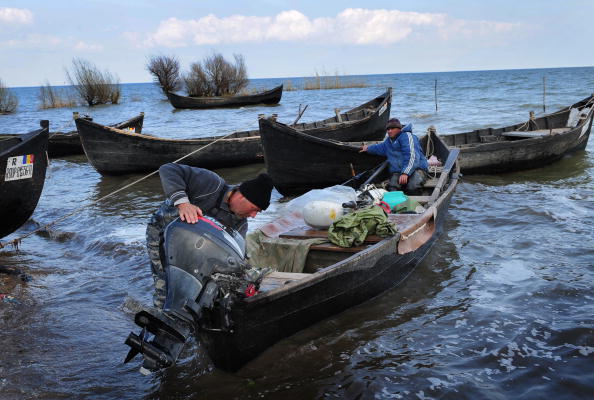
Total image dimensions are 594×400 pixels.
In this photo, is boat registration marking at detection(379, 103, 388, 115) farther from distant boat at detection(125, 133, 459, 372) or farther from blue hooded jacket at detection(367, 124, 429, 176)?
distant boat at detection(125, 133, 459, 372)

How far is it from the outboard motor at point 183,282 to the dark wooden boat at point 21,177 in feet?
15.5

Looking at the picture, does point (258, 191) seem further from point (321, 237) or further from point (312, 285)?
point (321, 237)

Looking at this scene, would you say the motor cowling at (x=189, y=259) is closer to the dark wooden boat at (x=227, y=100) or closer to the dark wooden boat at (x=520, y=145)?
the dark wooden boat at (x=520, y=145)

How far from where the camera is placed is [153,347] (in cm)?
324

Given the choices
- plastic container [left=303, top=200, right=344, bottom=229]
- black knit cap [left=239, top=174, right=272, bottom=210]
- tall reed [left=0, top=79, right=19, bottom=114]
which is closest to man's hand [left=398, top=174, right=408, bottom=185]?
plastic container [left=303, top=200, right=344, bottom=229]

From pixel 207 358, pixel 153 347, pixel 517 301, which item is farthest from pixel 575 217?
pixel 153 347

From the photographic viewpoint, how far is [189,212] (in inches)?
129

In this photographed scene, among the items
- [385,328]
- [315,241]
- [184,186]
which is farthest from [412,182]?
[184,186]

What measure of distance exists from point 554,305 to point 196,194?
393 cm

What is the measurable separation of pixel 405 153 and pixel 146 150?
7604 mm

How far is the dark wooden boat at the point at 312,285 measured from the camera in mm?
3750

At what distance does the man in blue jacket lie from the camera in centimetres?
822

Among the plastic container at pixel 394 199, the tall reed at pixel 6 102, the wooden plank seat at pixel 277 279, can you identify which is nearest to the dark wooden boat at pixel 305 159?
the plastic container at pixel 394 199

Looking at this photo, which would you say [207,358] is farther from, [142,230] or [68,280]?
[142,230]
